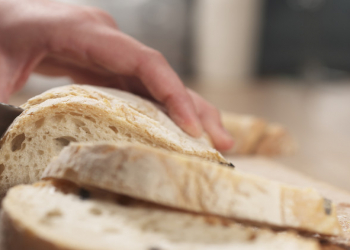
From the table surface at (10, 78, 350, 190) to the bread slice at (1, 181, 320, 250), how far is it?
63.6 inches

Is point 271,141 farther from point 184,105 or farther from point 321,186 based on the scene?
point 184,105

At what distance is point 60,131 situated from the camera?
4.90ft

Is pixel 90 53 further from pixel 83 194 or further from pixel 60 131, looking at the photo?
pixel 83 194

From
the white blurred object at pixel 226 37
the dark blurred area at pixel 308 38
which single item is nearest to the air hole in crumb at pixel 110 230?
the dark blurred area at pixel 308 38

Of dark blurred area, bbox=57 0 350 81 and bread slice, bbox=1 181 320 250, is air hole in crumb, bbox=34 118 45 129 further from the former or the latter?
dark blurred area, bbox=57 0 350 81

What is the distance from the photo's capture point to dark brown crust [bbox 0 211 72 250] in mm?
894

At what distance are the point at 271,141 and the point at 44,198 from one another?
2328mm

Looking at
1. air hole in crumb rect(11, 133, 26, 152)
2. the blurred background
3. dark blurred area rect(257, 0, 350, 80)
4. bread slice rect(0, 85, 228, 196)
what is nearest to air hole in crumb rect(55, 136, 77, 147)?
bread slice rect(0, 85, 228, 196)

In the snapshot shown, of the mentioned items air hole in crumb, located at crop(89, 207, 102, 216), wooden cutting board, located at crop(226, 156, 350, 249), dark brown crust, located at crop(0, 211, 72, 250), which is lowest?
dark brown crust, located at crop(0, 211, 72, 250)

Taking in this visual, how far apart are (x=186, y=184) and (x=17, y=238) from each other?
439 millimetres

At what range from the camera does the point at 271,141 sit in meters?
3.16

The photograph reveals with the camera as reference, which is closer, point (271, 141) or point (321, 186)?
point (321, 186)

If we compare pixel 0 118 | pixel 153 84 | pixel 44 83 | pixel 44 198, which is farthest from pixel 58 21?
pixel 44 83

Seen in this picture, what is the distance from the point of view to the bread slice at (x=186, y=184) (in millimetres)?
1057
